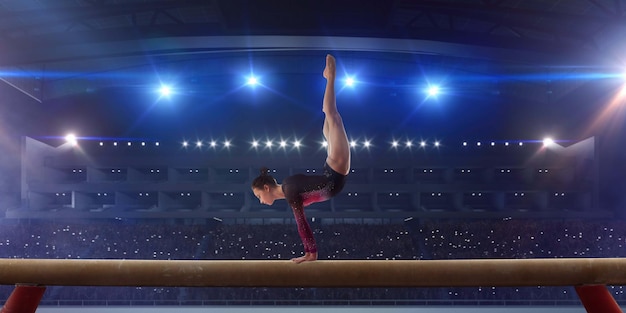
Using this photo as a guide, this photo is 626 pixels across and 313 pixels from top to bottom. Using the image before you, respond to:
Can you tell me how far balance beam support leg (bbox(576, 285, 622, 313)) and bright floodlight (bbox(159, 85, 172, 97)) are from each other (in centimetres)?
1470

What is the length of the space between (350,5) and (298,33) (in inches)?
52.4

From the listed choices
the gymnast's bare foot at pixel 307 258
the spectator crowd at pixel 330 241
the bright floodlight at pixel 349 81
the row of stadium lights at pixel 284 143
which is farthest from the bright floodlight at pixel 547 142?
the gymnast's bare foot at pixel 307 258

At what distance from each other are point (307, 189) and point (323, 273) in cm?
66

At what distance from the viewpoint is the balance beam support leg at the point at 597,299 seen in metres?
2.92

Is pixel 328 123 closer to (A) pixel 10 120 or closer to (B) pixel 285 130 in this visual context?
(B) pixel 285 130

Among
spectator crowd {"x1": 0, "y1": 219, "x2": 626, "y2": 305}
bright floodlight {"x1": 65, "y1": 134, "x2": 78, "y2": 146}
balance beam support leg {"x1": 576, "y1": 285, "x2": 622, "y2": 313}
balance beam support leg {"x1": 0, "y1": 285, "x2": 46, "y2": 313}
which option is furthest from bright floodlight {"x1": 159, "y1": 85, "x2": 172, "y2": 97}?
balance beam support leg {"x1": 576, "y1": 285, "x2": 622, "y2": 313}

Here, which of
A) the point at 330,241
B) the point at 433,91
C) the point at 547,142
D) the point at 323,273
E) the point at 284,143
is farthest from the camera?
the point at 284,143

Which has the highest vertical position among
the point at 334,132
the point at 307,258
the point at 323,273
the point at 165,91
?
the point at 165,91

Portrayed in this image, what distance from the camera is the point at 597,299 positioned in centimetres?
296

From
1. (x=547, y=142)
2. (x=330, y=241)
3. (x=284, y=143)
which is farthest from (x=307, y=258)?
(x=547, y=142)

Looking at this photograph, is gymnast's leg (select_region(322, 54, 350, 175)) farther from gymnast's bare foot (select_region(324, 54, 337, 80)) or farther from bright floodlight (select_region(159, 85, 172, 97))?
bright floodlight (select_region(159, 85, 172, 97))

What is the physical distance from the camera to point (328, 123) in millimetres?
3012

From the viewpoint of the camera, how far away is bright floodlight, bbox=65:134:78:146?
16483 mm

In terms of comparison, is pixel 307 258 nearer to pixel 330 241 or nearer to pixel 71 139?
pixel 330 241
